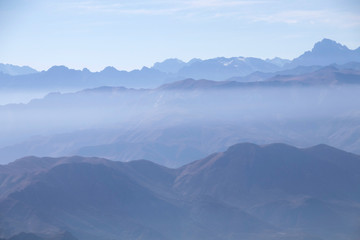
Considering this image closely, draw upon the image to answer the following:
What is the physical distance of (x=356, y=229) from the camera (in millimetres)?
153750

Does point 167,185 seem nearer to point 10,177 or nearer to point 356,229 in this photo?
point 10,177

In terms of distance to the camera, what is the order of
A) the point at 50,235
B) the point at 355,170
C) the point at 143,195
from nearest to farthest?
the point at 50,235 < the point at 143,195 < the point at 355,170

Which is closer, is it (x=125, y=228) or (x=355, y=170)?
(x=125, y=228)

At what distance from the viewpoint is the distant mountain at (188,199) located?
150500mm

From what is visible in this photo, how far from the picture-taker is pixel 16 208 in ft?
487

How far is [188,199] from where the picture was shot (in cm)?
17862

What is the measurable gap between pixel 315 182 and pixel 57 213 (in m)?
74.8

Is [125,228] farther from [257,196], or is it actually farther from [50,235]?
[257,196]

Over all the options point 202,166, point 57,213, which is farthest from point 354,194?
point 57,213

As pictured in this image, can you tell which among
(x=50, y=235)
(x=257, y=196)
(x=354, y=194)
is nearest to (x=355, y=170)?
(x=354, y=194)

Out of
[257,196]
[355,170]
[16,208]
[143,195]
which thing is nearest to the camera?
[16,208]

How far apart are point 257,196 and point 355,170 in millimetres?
32769

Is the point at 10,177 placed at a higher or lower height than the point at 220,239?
higher

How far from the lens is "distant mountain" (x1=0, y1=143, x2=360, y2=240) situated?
494 feet
